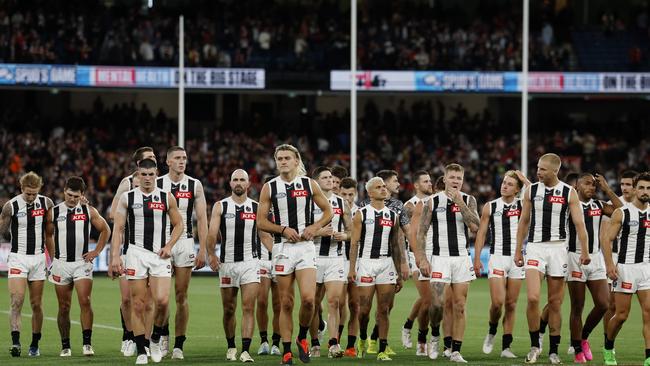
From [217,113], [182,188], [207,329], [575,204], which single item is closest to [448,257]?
[575,204]

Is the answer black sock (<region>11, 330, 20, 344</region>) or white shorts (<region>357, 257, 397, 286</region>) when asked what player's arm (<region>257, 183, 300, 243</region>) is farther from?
black sock (<region>11, 330, 20, 344</region>)

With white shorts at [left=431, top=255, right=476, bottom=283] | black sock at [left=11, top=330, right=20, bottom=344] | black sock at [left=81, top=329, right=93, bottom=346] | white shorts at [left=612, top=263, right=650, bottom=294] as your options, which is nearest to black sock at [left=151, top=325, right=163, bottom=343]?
black sock at [left=81, top=329, right=93, bottom=346]

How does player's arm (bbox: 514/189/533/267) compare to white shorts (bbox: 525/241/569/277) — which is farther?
player's arm (bbox: 514/189/533/267)

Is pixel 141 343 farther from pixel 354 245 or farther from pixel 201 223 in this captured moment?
pixel 354 245

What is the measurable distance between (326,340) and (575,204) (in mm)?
5264

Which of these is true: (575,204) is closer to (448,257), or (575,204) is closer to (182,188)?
(448,257)

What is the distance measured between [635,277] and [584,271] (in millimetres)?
1543

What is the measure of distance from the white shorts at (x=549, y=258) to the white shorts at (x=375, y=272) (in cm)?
182

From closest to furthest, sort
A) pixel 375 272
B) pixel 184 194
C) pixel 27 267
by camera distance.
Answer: pixel 375 272
pixel 184 194
pixel 27 267

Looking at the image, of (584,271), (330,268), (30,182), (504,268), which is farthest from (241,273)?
(584,271)

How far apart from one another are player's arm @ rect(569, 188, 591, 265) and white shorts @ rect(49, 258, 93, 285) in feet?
20.5

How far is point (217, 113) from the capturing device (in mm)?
46938

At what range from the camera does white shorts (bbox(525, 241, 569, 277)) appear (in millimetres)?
15242

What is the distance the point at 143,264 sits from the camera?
49.1 ft
